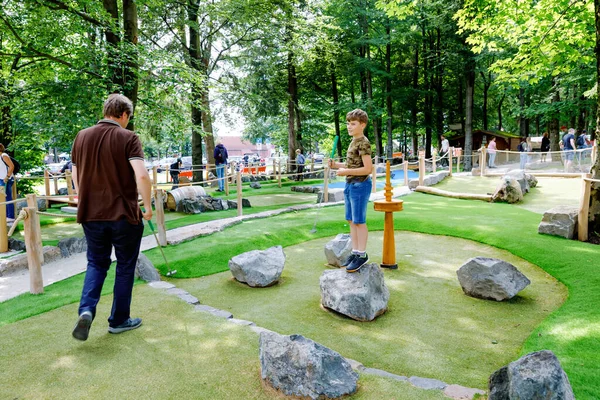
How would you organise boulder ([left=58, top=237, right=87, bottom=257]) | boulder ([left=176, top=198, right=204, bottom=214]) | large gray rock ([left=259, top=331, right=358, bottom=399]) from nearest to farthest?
large gray rock ([left=259, top=331, right=358, bottom=399]) → boulder ([left=58, top=237, right=87, bottom=257]) → boulder ([left=176, top=198, right=204, bottom=214])

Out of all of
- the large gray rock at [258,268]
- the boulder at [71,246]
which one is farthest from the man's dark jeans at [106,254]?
the boulder at [71,246]

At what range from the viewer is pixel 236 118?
20.9 metres

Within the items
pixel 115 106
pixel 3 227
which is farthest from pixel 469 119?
pixel 115 106

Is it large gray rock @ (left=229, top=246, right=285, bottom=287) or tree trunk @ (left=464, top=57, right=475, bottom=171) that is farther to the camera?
tree trunk @ (left=464, top=57, right=475, bottom=171)

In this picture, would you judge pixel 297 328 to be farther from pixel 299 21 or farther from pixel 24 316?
pixel 299 21

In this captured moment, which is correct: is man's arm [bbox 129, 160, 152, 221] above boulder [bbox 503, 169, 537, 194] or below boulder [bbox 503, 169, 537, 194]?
above

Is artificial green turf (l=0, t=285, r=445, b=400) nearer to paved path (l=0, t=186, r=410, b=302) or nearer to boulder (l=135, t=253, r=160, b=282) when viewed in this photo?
boulder (l=135, t=253, r=160, b=282)

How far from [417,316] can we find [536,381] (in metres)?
1.87

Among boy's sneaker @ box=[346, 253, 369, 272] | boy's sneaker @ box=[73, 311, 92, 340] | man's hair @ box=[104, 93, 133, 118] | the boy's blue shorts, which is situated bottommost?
boy's sneaker @ box=[73, 311, 92, 340]

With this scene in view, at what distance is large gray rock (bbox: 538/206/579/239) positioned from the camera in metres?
5.88

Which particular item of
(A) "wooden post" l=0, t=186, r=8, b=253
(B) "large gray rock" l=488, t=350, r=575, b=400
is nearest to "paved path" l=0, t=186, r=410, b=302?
(A) "wooden post" l=0, t=186, r=8, b=253

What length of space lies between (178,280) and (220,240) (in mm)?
1743

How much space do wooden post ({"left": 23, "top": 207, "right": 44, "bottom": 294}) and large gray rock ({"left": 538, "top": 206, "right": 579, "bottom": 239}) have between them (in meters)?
7.04

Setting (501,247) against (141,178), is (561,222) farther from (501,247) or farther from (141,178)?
(141,178)
